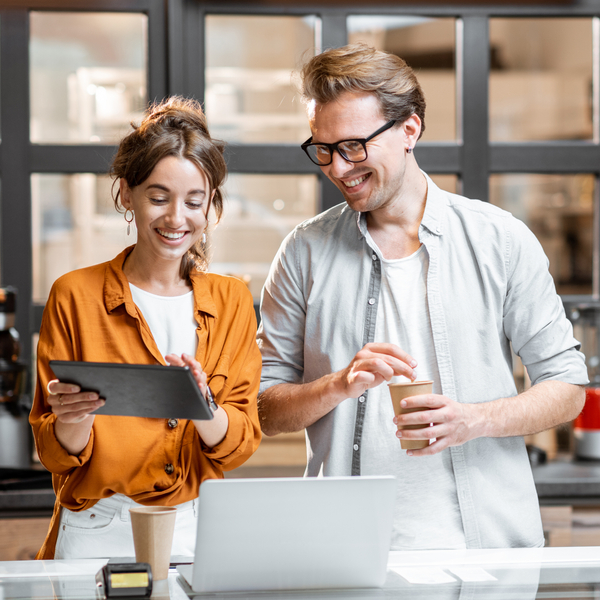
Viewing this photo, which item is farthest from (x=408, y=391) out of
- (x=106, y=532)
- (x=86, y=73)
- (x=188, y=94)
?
(x=86, y=73)

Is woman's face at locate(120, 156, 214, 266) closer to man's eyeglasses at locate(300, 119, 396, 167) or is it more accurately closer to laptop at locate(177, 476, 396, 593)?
man's eyeglasses at locate(300, 119, 396, 167)

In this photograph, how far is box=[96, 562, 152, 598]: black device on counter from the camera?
0.91 meters

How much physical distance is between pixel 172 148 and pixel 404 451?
73cm

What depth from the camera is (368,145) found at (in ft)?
4.57

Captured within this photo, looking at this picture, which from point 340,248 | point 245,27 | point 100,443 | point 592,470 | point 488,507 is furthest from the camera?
point 245,27

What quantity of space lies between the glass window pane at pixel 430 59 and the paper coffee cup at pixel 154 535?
2.46 meters

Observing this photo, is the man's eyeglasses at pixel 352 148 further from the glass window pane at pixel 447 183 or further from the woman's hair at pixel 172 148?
the glass window pane at pixel 447 183

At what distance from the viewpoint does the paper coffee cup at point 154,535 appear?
0.96 meters

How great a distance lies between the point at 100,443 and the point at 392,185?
74 centimetres

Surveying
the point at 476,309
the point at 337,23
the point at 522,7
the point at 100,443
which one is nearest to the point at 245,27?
the point at 337,23

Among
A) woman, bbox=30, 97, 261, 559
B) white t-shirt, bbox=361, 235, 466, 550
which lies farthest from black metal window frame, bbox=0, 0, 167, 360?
white t-shirt, bbox=361, 235, 466, 550

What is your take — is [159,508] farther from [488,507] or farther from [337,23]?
[337,23]

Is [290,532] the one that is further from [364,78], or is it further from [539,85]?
[539,85]

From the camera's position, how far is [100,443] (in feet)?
3.89
